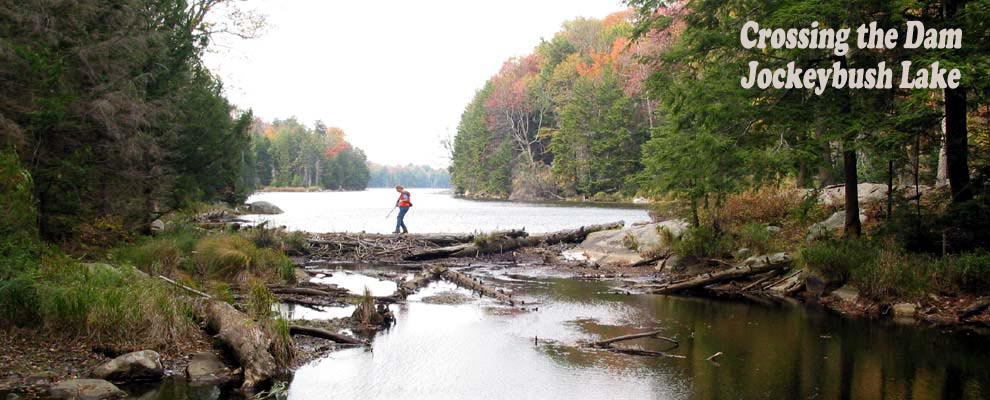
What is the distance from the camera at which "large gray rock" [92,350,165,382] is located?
8.19 meters

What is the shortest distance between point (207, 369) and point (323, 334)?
212 centimetres

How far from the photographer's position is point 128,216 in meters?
16.7

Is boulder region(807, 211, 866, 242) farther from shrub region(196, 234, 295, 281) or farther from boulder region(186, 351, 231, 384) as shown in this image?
boulder region(186, 351, 231, 384)

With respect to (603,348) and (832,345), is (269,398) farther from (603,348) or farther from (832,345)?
(832,345)

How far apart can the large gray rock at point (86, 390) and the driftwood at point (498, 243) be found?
45.4 ft

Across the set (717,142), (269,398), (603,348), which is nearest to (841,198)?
(717,142)

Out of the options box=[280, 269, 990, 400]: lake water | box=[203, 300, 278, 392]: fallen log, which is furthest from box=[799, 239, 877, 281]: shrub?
box=[203, 300, 278, 392]: fallen log

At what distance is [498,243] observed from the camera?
23.3 metres

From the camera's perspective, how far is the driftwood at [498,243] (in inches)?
864

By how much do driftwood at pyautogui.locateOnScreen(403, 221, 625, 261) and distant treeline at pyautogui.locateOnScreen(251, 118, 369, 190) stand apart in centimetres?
9567

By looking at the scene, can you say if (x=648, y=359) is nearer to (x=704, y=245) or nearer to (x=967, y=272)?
(x=967, y=272)

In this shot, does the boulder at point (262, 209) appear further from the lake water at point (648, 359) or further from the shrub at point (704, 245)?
the lake water at point (648, 359)

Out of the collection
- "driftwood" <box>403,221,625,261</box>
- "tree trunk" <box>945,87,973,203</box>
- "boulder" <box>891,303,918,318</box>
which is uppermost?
"tree trunk" <box>945,87,973,203</box>

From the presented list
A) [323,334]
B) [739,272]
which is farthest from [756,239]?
[323,334]
